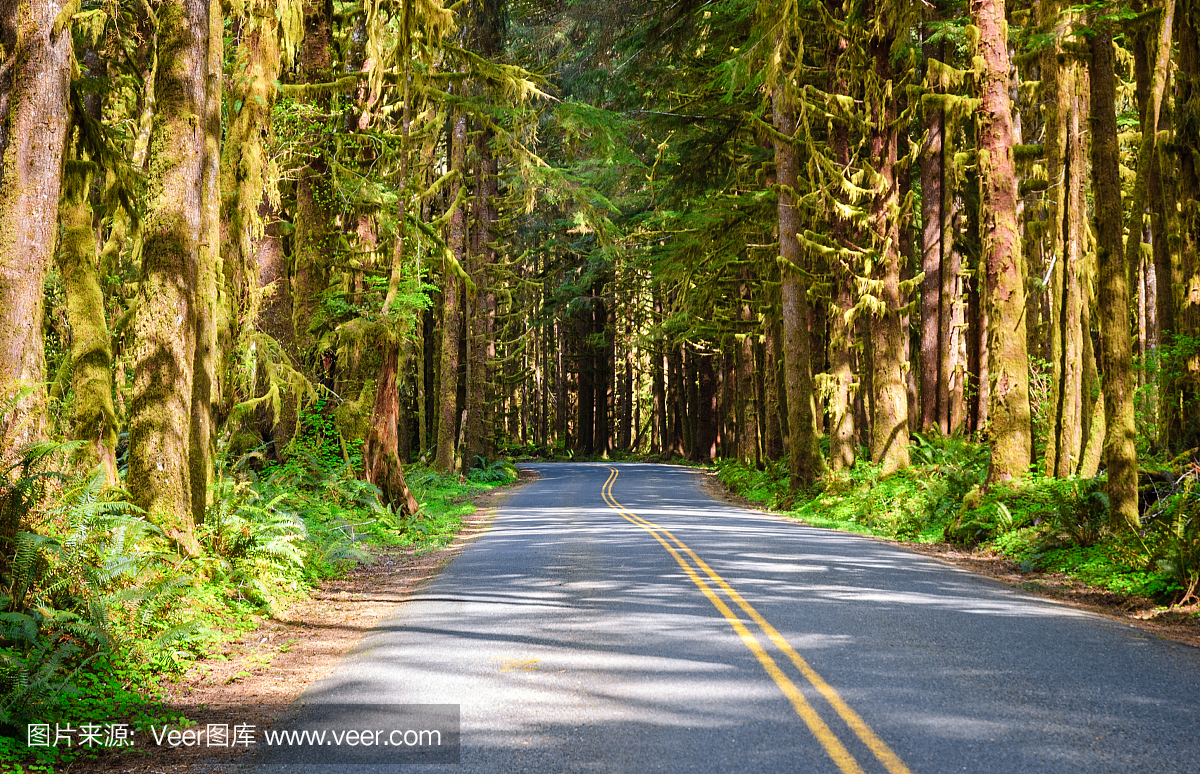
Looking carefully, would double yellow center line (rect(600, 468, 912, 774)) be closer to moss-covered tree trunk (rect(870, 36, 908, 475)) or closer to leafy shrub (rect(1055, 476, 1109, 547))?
leafy shrub (rect(1055, 476, 1109, 547))

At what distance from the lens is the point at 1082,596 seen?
33.2ft

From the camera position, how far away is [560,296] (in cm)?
5456

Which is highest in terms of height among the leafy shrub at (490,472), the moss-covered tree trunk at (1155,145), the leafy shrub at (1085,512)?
the moss-covered tree trunk at (1155,145)

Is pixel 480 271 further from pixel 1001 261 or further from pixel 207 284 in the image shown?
pixel 207 284

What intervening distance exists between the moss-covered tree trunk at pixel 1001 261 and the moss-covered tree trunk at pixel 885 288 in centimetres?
474

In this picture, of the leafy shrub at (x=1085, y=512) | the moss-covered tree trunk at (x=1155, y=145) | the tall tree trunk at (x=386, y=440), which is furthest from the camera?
the tall tree trunk at (x=386, y=440)

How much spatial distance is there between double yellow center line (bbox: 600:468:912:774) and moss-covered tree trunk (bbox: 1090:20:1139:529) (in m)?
5.43

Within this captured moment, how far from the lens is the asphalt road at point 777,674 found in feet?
16.0

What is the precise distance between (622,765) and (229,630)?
5.32 meters

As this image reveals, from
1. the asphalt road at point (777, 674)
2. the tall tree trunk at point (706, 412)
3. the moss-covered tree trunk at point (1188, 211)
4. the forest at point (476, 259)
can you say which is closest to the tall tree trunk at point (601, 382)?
the tall tree trunk at point (706, 412)

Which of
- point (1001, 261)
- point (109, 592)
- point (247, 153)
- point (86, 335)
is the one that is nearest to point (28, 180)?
point (86, 335)

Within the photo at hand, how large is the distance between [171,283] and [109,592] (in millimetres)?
3633

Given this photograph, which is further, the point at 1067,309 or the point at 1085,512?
the point at 1067,309

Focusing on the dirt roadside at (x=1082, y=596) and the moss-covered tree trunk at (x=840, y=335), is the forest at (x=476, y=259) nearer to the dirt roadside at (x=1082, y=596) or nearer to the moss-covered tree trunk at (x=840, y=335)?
the moss-covered tree trunk at (x=840, y=335)
